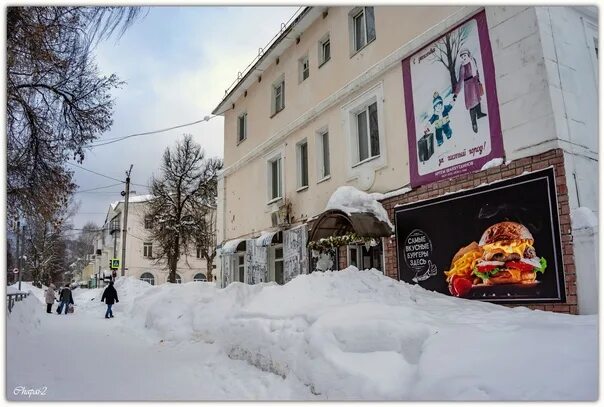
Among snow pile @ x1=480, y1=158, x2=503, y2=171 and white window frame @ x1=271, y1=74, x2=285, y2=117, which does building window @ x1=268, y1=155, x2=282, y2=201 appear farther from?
snow pile @ x1=480, y1=158, x2=503, y2=171

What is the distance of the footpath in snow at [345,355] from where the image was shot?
4027 mm

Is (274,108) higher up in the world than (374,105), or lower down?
higher up

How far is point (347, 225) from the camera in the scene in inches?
408

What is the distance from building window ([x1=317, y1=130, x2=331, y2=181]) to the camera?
39.7ft

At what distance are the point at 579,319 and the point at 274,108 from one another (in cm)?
1120

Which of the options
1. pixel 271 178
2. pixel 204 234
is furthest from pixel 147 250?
pixel 271 178

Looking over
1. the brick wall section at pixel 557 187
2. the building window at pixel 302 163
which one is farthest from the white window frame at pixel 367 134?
the building window at pixel 302 163

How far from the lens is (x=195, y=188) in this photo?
27.2 m

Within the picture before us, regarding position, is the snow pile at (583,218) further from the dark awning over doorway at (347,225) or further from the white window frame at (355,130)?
the white window frame at (355,130)

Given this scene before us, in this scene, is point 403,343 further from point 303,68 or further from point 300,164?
point 303,68

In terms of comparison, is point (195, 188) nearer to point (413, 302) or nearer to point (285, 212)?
point (285, 212)

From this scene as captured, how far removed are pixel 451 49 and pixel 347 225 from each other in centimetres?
405

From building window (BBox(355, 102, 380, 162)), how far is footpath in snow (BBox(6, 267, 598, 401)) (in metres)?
3.40

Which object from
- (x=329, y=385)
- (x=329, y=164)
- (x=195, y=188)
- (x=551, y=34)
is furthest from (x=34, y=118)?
(x=195, y=188)
